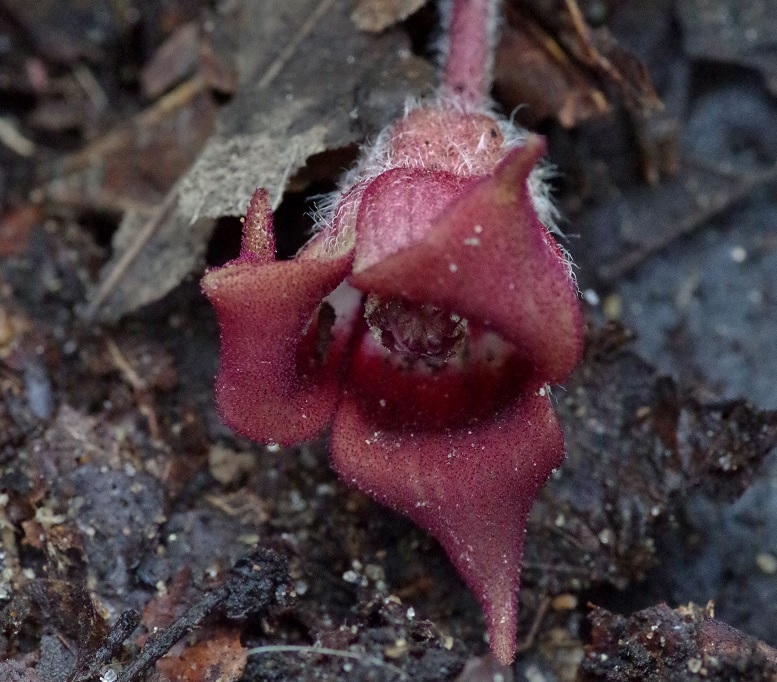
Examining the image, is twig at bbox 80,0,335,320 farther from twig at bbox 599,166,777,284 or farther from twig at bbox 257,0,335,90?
Result: twig at bbox 599,166,777,284

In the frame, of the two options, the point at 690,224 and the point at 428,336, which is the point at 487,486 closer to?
the point at 428,336

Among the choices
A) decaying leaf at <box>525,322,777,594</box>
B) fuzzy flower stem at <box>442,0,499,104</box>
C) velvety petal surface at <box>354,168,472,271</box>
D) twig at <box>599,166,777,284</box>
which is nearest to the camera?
velvety petal surface at <box>354,168,472,271</box>

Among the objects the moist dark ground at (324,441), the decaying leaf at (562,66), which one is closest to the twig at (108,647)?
the moist dark ground at (324,441)

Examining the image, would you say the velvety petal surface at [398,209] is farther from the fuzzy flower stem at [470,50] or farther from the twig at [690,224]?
the twig at [690,224]

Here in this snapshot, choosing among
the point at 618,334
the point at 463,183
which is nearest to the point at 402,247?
the point at 463,183

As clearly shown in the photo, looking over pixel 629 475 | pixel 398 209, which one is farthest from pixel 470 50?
pixel 629 475

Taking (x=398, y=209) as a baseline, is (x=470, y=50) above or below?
below

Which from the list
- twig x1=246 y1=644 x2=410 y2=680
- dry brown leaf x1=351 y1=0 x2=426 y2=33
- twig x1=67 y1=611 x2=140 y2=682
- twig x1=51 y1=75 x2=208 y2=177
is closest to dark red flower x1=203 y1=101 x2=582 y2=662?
twig x1=246 y1=644 x2=410 y2=680
